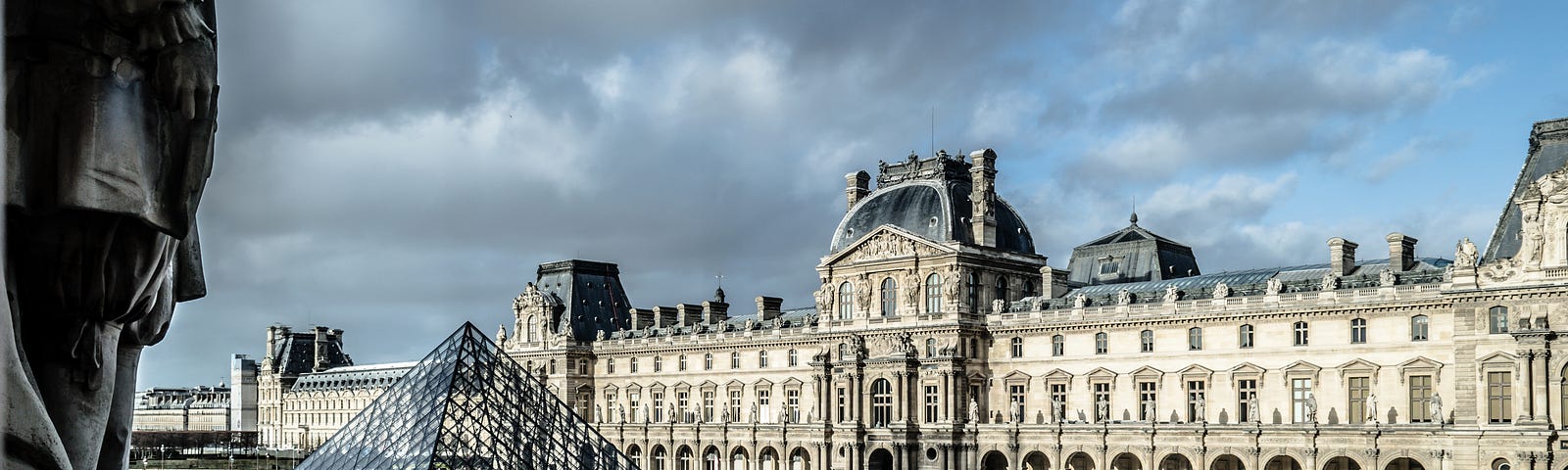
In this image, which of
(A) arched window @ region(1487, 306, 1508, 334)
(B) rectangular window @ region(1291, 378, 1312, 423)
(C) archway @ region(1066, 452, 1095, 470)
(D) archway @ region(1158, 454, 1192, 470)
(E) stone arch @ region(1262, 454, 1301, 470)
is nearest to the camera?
(A) arched window @ region(1487, 306, 1508, 334)

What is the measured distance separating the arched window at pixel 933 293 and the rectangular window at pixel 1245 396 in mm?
13172

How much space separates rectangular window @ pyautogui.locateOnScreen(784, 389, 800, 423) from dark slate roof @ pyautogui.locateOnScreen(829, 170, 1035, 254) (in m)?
A: 7.81

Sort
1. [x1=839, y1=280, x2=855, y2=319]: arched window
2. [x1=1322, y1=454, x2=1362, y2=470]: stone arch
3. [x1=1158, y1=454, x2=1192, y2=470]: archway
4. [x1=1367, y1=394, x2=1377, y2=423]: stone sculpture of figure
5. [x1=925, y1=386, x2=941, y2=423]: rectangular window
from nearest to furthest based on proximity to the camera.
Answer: [x1=1367, y1=394, x2=1377, y2=423]: stone sculpture of figure
[x1=1322, y1=454, x2=1362, y2=470]: stone arch
[x1=1158, y1=454, x2=1192, y2=470]: archway
[x1=925, y1=386, x2=941, y2=423]: rectangular window
[x1=839, y1=280, x2=855, y2=319]: arched window

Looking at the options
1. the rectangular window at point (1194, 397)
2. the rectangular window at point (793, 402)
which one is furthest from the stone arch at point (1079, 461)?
the rectangular window at point (793, 402)

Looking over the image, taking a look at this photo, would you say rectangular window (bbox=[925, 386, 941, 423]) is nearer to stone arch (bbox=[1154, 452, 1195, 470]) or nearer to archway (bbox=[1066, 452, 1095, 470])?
archway (bbox=[1066, 452, 1095, 470])

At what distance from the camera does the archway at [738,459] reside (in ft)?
245

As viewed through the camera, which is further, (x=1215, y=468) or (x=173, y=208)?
(x=1215, y=468)

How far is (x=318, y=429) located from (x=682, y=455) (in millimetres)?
65881

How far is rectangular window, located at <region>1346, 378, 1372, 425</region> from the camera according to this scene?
175ft

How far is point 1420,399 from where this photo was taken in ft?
170

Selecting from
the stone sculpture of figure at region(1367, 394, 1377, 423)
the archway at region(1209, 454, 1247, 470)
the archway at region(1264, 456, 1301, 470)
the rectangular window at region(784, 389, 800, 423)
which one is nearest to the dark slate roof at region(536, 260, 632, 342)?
the rectangular window at region(784, 389, 800, 423)

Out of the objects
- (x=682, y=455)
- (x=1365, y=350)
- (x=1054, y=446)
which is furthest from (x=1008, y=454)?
(x=682, y=455)

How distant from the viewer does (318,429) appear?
13400 centimetres

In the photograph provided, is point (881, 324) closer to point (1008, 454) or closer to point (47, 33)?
point (1008, 454)
